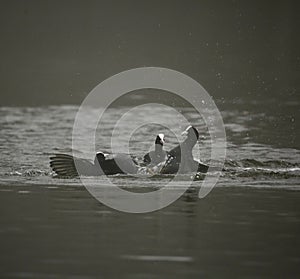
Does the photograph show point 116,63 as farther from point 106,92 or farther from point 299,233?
point 299,233

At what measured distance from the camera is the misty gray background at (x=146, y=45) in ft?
66.2

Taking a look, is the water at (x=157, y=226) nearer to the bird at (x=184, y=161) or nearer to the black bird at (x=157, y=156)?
the bird at (x=184, y=161)

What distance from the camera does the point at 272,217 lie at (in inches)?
306

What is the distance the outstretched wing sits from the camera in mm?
10453

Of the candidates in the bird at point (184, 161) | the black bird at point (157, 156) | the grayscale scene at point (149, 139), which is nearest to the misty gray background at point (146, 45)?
the grayscale scene at point (149, 139)

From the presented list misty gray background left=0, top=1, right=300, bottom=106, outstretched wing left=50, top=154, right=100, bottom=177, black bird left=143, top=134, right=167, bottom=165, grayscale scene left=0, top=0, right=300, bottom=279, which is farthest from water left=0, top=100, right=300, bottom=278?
misty gray background left=0, top=1, right=300, bottom=106

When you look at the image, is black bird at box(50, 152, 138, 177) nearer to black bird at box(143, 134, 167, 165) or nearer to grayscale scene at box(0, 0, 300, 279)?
grayscale scene at box(0, 0, 300, 279)

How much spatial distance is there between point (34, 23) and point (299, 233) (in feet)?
68.0

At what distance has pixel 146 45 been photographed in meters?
24.7

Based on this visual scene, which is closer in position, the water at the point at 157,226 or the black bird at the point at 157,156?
Answer: the water at the point at 157,226

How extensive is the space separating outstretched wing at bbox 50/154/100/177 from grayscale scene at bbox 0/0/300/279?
0.6 inches

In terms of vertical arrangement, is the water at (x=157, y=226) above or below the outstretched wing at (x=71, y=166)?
below

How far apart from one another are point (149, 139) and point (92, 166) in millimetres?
3430

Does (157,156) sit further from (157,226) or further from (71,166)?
(157,226)
